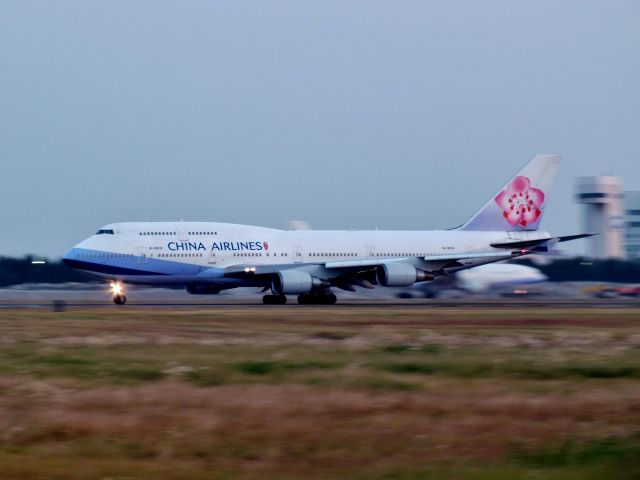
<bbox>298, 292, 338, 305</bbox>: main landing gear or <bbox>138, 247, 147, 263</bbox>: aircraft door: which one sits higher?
<bbox>138, 247, 147, 263</bbox>: aircraft door

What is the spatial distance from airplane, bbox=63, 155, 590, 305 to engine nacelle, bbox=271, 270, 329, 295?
5cm

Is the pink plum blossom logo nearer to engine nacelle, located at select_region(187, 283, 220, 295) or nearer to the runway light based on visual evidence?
engine nacelle, located at select_region(187, 283, 220, 295)

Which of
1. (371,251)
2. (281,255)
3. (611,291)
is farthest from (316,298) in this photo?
(611,291)

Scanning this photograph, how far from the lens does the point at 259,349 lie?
2402 cm

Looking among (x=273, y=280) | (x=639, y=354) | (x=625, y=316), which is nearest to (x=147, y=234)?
(x=273, y=280)

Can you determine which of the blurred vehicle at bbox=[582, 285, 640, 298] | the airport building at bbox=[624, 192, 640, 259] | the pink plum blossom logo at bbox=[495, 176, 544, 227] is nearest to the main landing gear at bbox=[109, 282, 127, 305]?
the pink plum blossom logo at bbox=[495, 176, 544, 227]

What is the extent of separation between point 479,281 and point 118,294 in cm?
2413

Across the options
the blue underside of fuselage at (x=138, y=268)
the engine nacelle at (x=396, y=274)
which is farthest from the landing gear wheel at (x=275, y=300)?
the engine nacelle at (x=396, y=274)

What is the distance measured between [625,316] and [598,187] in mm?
87525

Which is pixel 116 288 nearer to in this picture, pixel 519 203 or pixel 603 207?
pixel 519 203

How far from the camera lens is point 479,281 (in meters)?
65.4

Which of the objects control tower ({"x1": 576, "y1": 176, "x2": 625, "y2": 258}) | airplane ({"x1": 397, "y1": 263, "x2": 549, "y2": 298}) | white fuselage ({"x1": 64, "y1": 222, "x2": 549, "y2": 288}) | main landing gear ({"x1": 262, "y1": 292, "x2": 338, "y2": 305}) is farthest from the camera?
control tower ({"x1": 576, "y1": 176, "x2": 625, "y2": 258})

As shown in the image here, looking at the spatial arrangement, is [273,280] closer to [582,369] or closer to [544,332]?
[544,332]

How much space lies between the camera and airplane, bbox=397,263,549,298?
63344 millimetres
